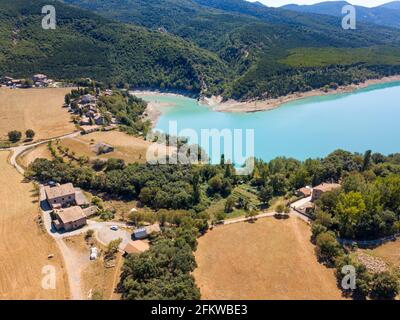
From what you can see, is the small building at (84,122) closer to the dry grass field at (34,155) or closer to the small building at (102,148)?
the dry grass field at (34,155)

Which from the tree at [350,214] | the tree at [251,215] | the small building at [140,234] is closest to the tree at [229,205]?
the tree at [251,215]

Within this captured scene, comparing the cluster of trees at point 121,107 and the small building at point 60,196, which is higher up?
the cluster of trees at point 121,107

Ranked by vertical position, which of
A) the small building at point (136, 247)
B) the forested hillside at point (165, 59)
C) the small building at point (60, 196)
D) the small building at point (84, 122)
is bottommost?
the small building at point (136, 247)

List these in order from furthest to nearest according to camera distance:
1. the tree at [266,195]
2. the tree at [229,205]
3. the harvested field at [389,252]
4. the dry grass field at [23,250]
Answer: the tree at [266,195] → the tree at [229,205] → the harvested field at [389,252] → the dry grass field at [23,250]

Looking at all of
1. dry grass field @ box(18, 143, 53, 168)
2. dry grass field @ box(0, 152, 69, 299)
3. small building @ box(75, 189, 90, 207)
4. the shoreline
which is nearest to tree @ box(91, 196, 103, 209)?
small building @ box(75, 189, 90, 207)

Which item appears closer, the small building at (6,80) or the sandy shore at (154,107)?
the sandy shore at (154,107)

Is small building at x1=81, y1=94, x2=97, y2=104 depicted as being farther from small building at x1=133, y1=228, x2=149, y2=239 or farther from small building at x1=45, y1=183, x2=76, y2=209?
small building at x1=133, y1=228, x2=149, y2=239
